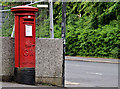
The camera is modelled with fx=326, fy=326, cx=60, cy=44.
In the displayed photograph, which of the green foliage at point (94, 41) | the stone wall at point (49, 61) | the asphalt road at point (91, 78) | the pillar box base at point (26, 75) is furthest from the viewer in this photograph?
the green foliage at point (94, 41)

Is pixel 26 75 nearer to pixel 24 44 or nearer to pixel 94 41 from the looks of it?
pixel 24 44

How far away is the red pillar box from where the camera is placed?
30.2ft

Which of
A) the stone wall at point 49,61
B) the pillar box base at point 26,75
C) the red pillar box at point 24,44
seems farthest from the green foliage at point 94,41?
the pillar box base at point 26,75

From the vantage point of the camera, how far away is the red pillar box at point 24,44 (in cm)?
921

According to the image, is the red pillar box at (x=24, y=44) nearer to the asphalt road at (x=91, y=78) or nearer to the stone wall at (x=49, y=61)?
the stone wall at (x=49, y=61)

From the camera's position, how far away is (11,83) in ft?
31.0

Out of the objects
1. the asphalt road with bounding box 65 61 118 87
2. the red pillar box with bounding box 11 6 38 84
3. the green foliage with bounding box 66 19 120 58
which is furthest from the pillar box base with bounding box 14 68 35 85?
the green foliage with bounding box 66 19 120 58

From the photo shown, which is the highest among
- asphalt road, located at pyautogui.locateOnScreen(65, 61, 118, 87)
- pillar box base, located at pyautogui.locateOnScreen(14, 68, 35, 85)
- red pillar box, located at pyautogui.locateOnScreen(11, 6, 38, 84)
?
red pillar box, located at pyautogui.locateOnScreen(11, 6, 38, 84)

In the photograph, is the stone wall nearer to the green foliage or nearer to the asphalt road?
the asphalt road

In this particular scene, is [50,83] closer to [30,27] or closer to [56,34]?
[30,27]

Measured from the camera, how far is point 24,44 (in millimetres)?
9266

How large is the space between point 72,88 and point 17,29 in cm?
256

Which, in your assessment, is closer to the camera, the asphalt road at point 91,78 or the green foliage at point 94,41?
the asphalt road at point 91,78

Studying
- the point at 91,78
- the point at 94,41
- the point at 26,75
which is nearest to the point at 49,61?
the point at 26,75
